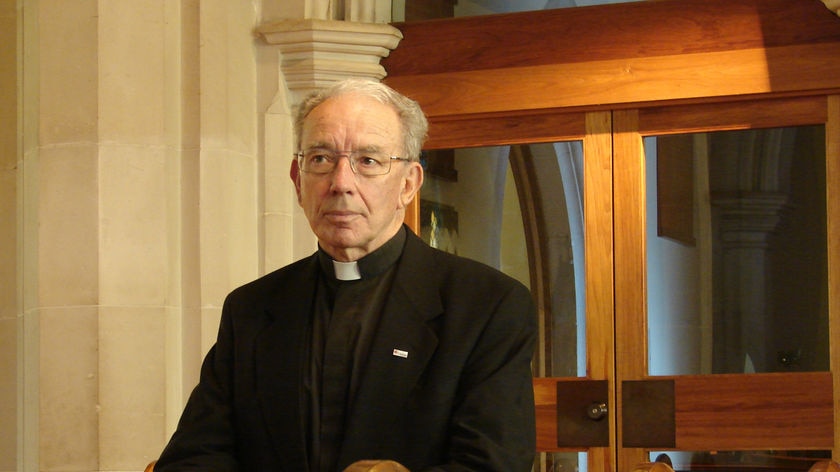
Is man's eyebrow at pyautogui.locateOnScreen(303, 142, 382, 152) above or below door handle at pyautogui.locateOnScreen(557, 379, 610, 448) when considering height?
above

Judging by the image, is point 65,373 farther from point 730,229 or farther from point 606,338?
point 730,229

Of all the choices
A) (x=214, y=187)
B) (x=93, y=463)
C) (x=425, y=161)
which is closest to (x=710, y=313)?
(x=425, y=161)

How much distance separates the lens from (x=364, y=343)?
265 cm

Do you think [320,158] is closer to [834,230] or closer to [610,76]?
[610,76]

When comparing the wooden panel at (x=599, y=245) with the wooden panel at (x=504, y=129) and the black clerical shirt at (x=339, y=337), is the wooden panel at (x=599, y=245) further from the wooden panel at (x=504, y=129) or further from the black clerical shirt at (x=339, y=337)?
the black clerical shirt at (x=339, y=337)

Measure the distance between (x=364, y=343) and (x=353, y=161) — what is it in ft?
1.13

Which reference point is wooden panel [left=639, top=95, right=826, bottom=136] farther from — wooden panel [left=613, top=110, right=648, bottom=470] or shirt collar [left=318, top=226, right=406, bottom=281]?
shirt collar [left=318, top=226, right=406, bottom=281]

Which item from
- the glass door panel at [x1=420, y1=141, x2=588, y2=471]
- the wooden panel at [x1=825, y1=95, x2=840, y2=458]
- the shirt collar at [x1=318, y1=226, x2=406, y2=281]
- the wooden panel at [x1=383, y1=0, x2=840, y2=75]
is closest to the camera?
the shirt collar at [x1=318, y1=226, x2=406, y2=281]

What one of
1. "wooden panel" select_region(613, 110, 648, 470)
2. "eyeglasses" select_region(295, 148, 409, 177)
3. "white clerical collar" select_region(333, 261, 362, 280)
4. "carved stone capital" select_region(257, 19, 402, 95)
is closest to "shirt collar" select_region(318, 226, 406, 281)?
"white clerical collar" select_region(333, 261, 362, 280)

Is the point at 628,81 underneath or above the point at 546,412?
above

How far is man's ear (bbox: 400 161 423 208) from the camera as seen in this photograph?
2.73 meters

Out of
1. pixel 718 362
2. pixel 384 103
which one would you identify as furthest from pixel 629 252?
pixel 384 103

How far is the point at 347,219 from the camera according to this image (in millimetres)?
2639

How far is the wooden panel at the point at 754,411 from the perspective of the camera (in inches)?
178
